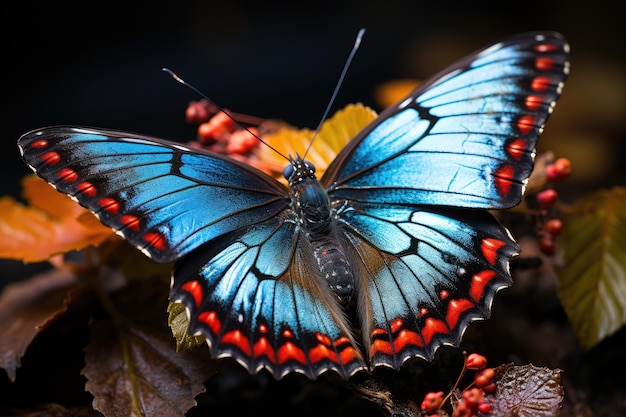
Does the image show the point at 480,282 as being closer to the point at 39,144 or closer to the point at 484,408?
the point at 484,408

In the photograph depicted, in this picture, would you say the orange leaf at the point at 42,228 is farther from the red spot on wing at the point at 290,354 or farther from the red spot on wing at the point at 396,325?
the red spot on wing at the point at 396,325

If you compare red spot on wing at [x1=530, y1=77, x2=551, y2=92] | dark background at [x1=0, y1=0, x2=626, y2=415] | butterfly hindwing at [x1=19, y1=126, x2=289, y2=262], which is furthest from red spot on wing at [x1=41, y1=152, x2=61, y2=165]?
dark background at [x1=0, y1=0, x2=626, y2=415]

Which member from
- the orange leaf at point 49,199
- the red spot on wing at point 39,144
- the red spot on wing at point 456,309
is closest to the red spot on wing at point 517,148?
the red spot on wing at point 456,309

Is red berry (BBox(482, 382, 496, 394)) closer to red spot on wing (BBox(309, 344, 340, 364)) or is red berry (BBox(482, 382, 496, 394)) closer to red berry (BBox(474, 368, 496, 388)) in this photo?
red berry (BBox(474, 368, 496, 388))

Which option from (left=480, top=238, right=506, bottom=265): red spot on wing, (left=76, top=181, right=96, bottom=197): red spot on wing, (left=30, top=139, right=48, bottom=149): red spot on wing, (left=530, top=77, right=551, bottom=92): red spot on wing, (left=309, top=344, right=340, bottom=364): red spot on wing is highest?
(left=530, top=77, right=551, bottom=92): red spot on wing

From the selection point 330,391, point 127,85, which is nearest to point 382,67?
A: point 127,85

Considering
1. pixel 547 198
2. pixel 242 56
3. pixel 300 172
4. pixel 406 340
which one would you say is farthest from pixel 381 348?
pixel 242 56
